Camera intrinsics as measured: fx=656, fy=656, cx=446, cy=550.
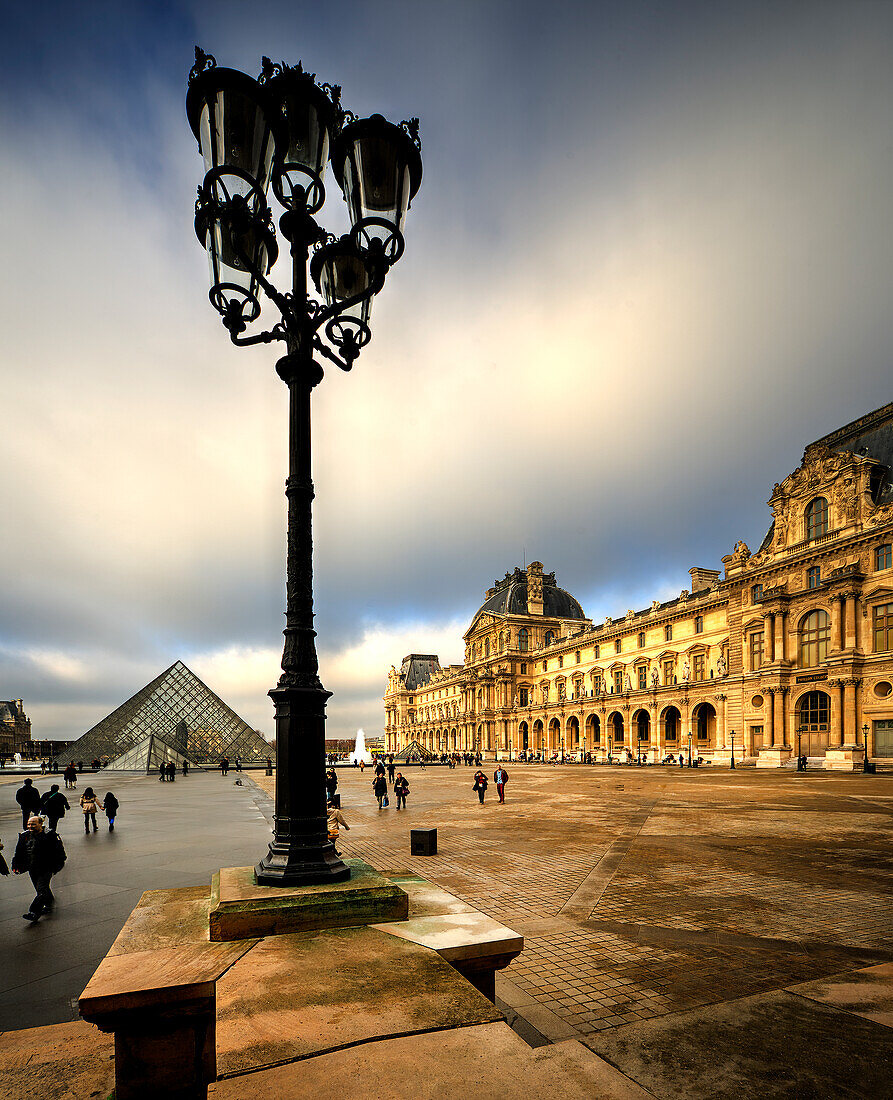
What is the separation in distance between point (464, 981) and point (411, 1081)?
790 mm

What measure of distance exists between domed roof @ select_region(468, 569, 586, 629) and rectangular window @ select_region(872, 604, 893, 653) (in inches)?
2425

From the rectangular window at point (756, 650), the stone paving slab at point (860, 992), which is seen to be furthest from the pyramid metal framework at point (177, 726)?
the stone paving slab at point (860, 992)

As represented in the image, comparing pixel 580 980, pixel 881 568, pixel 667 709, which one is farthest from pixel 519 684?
pixel 580 980

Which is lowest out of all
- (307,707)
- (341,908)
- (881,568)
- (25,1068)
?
(25,1068)

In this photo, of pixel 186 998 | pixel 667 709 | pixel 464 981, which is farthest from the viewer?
pixel 667 709

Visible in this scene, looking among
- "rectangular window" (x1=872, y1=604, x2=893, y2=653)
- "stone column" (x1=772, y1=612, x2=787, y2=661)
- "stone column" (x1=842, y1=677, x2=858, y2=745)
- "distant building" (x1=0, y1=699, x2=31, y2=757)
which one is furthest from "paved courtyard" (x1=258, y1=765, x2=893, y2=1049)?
"distant building" (x1=0, y1=699, x2=31, y2=757)

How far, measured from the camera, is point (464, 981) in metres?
3.22

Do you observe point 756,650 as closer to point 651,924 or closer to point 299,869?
point 651,924

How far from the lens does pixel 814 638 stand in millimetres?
45312

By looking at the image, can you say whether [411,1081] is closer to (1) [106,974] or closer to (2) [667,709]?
(1) [106,974]

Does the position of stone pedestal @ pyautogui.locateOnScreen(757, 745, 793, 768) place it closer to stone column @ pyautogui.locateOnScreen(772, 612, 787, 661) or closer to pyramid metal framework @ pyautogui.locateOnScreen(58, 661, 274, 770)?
stone column @ pyautogui.locateOnScreen(772, 612, 787, 661)

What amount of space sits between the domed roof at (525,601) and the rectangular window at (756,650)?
5106cm

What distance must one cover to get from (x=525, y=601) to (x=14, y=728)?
11284 cm

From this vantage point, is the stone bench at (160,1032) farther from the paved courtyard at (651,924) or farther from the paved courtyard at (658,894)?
the paved courtyard at (658,894)
